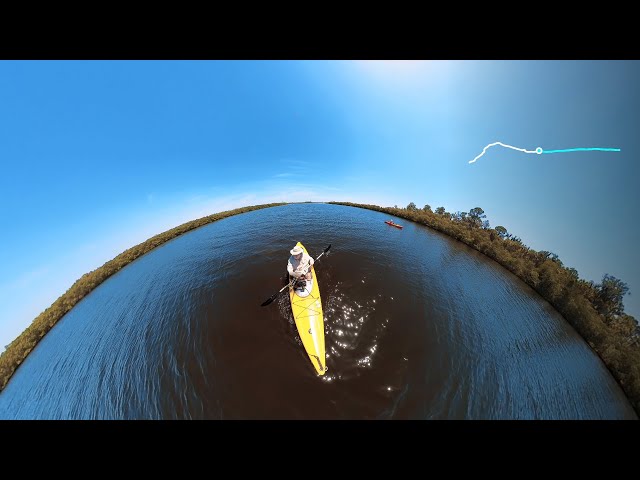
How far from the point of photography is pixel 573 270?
20844 millimetres

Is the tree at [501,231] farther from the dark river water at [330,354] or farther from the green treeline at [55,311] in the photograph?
the green treeline at [55,311]

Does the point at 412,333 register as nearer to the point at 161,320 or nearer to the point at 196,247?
the point at 161,320

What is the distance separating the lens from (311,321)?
38.2 ft

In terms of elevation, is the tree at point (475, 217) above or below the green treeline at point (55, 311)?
above

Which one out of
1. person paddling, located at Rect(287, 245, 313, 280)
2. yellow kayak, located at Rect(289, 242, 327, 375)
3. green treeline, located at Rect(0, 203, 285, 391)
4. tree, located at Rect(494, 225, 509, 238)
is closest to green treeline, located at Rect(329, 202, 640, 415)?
tree, located at Rect(494, 225, 509, 238)

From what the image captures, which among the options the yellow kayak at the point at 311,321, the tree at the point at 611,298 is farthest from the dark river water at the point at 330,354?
the tree at the point at 611,298

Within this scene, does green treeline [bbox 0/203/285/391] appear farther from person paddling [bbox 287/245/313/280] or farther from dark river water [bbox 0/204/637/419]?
person paddling [bbox 287/245/313/280]

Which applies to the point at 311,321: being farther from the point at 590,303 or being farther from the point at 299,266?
the point at 590,303

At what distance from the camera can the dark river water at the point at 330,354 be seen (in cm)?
912

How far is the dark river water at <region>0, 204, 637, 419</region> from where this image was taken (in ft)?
29.9

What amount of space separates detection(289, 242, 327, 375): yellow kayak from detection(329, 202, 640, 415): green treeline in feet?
53.0

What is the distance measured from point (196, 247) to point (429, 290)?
28.7 m

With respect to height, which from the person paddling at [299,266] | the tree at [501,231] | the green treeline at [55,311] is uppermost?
the tree at [501,231]

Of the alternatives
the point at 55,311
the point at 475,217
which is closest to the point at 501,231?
the point at 475,217
